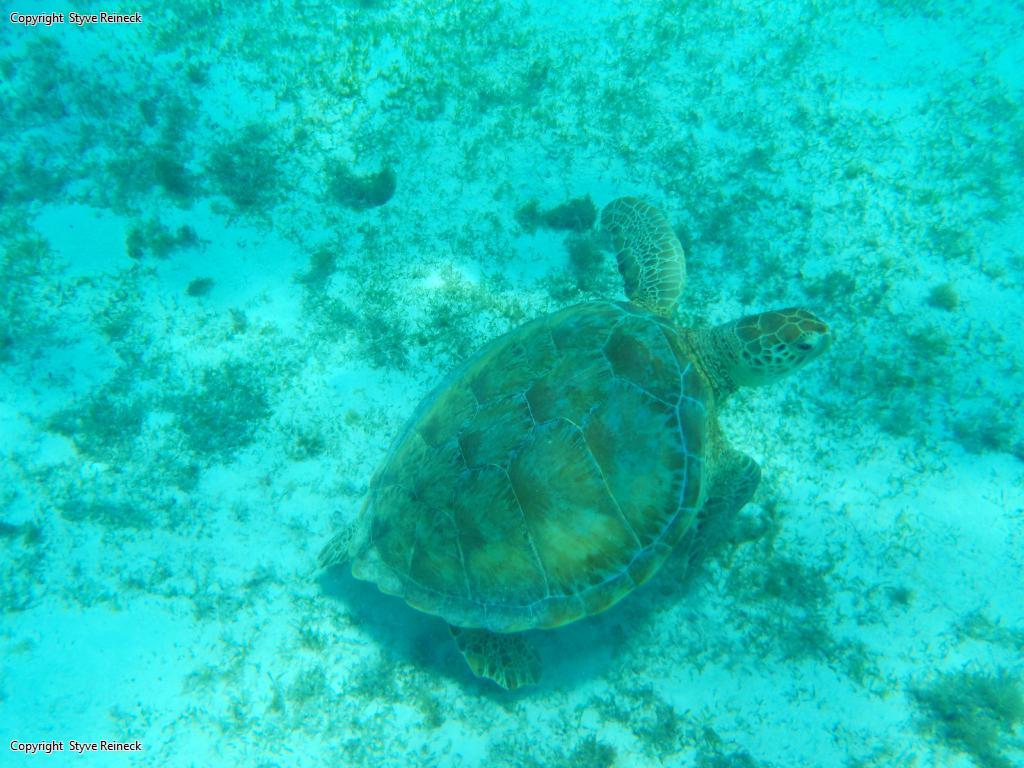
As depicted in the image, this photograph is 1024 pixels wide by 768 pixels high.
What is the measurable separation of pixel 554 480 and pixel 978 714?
8.08 ft

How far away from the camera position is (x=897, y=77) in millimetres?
3729

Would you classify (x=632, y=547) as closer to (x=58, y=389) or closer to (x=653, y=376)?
(x=653, y=376)

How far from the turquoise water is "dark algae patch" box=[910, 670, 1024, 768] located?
2 centimetres

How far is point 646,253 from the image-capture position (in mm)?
3035

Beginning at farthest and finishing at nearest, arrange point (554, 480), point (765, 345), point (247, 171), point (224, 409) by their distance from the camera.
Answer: point (247, 171) < point (224, 409) < point (765, 345) < point (554, 480)

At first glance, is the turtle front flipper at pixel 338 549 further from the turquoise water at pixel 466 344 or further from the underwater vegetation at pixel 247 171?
the underwater vegetation at pixel 247 171

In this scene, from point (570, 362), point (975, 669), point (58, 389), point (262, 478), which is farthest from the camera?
point (58, 389)

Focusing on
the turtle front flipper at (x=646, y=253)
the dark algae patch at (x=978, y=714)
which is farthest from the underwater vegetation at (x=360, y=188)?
the dark algae patch at (x=978, y=714)

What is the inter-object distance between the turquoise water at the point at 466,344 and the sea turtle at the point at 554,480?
63 centimetres

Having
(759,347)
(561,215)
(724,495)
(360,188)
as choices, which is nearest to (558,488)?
(724,495)

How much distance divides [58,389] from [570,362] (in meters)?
3.57

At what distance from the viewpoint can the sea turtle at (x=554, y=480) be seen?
2135 millimetres

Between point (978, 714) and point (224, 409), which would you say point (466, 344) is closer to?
point (224, 409)

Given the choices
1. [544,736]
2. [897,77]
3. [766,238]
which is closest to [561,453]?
[544,736]
